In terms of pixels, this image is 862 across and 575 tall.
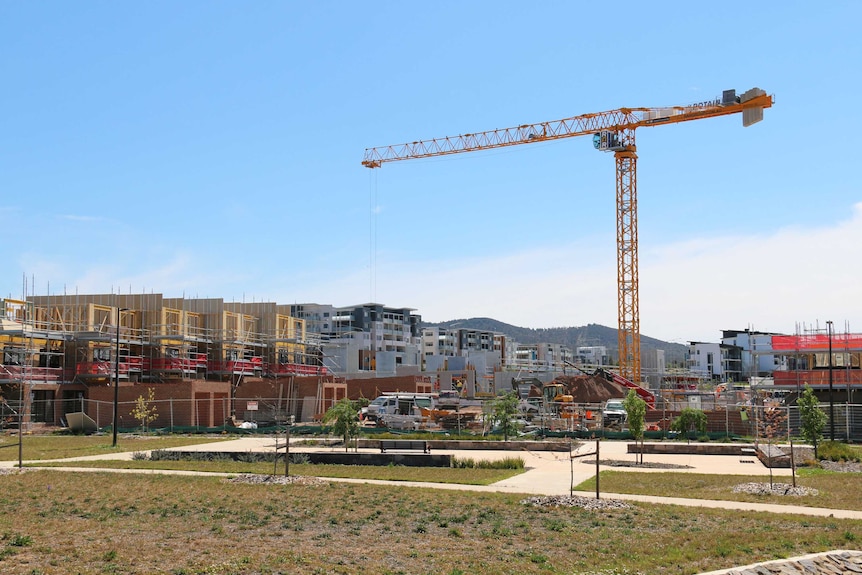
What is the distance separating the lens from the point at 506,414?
1697 inches

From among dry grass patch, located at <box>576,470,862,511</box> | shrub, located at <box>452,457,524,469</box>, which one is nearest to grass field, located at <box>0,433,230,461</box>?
shrub, located at <box>452,457,524,469</box>

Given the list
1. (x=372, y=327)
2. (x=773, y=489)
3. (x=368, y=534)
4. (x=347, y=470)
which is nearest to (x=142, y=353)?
(x=347, y=470)

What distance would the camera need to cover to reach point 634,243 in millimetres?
→ 90812

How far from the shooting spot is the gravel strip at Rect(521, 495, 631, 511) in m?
20.9

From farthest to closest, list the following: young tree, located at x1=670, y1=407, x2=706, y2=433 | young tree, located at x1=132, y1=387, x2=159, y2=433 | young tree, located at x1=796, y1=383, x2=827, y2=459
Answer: young tree, located at x1=132, y1=387, x2=159, y2=433 < young tree, located at x1=670, y1=407, x2=706, y2=433 < young tree, located at x1=796, y1=383, x2=827, y2=459

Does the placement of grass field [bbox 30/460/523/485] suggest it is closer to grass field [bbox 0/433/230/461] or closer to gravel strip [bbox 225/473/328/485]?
gravel strip [bbox 225/473/328/485]

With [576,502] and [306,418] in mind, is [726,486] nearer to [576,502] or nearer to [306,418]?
[576,502]

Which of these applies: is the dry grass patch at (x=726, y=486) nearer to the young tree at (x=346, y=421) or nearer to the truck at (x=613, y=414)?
the young tree at (x=346, y=421)

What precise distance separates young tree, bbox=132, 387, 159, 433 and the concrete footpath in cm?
849

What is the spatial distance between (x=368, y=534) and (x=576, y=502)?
243 inches

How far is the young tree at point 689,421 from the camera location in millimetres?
42938

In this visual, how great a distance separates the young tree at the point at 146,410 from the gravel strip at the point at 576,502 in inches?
1326

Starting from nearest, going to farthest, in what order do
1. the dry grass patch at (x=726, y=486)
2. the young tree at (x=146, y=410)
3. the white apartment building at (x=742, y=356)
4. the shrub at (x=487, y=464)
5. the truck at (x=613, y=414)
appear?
1. the dry grass patch at (x=726, y=486)
2. the shrub at (x=487, y=464)
3. the young tree at (x=146, y=410)
4. the truck at (x=613, y=414)
5. the white apartment building at (x=742, y=356)

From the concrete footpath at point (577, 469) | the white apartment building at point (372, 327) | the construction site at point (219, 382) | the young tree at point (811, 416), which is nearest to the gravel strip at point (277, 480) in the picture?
the concrete footpath at point (577, 469)
